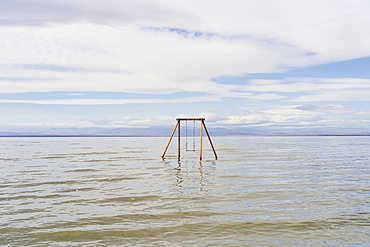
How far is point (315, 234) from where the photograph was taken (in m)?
11.3

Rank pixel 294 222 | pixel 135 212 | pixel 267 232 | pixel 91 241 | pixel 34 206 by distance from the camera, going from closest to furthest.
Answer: pixel 91 241
pixel 267 232
pixel 294 222
pixel 135 212
pixel 34 206

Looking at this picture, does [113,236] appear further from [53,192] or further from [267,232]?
[53,192]

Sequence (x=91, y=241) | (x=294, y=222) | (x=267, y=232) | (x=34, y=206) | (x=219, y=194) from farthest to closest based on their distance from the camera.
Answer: (x=219, y=194)
(x=34, y=206)
(x=294, y=222)
(x=267, y=232)
(x=91, y=241)

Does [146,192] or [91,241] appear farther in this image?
[146,192]

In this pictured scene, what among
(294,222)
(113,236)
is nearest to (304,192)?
(294,222)

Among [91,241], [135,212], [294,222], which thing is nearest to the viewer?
[91,241]

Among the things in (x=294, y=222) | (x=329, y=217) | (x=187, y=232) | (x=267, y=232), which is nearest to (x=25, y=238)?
(x=187, y=232)

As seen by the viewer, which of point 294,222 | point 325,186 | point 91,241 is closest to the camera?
point 91,241

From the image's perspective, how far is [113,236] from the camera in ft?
36.8

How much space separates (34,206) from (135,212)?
5386 mm

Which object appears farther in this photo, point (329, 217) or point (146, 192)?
point (146, 192)

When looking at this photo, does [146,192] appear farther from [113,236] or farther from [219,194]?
[113,236]

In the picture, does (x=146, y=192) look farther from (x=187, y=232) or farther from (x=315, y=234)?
(x=315, y=234)

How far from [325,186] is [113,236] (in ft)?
51.1
